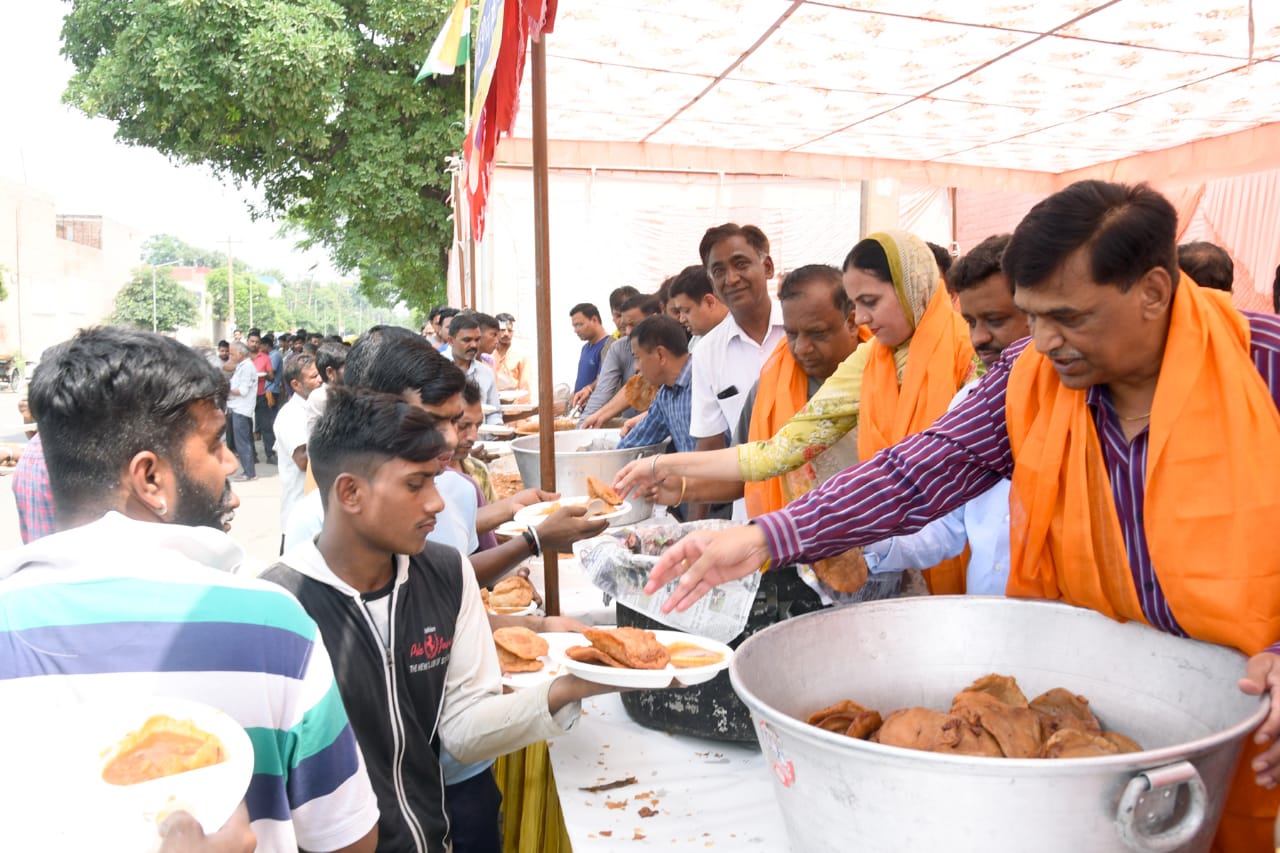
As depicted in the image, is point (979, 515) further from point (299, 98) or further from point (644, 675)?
point (299, 98)

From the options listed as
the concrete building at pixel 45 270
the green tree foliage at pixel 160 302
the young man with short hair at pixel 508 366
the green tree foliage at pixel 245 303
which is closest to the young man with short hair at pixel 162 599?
the young man with short hair at pixel 508 366

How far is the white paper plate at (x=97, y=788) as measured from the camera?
74 centimetres

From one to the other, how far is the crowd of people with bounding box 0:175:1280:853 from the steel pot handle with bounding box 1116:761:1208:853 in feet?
→ 0.73

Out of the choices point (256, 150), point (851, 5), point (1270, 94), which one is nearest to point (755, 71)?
point (851, 5)

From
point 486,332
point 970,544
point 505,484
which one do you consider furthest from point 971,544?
point 486,332

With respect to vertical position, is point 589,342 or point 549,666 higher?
point 589,342

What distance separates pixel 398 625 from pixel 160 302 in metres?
55.2

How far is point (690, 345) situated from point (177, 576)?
4.07m

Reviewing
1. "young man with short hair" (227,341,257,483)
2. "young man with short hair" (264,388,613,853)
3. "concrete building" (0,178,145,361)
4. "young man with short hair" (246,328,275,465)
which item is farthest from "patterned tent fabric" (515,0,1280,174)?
"concrete building" (0,178,145,361)

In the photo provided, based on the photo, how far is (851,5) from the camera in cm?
374

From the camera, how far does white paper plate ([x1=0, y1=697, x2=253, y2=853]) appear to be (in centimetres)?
74

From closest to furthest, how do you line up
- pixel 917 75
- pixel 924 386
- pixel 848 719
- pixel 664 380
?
pixel 848 719, pixel 924 386, pixel 664 380, pixel 917 75

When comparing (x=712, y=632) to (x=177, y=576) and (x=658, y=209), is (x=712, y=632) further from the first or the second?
(x=658, y=209)

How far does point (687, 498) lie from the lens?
272 centimetres
